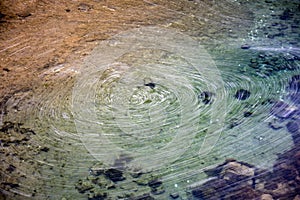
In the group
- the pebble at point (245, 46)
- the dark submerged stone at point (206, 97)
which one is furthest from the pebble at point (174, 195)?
the pebble at point (245, 46)

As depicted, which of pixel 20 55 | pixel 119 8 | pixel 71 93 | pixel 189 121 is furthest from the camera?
pixel 119 8

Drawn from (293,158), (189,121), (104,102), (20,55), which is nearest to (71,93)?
(104,102)

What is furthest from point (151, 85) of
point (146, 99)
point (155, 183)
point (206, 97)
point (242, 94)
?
point (155, 183)

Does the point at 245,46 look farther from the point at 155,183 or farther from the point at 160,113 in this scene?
the point at 155,183

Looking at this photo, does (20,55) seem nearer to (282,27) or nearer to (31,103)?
(31,103)

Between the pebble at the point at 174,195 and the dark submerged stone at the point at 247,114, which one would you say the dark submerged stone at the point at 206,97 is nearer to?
the dark submerged stone at the point at 247,114

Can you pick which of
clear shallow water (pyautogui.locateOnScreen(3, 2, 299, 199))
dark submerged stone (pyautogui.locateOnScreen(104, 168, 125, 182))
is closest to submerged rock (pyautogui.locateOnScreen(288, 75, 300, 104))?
clear shallow water (pyautogui.locateOnScreen(3, 2, 299, 199))
